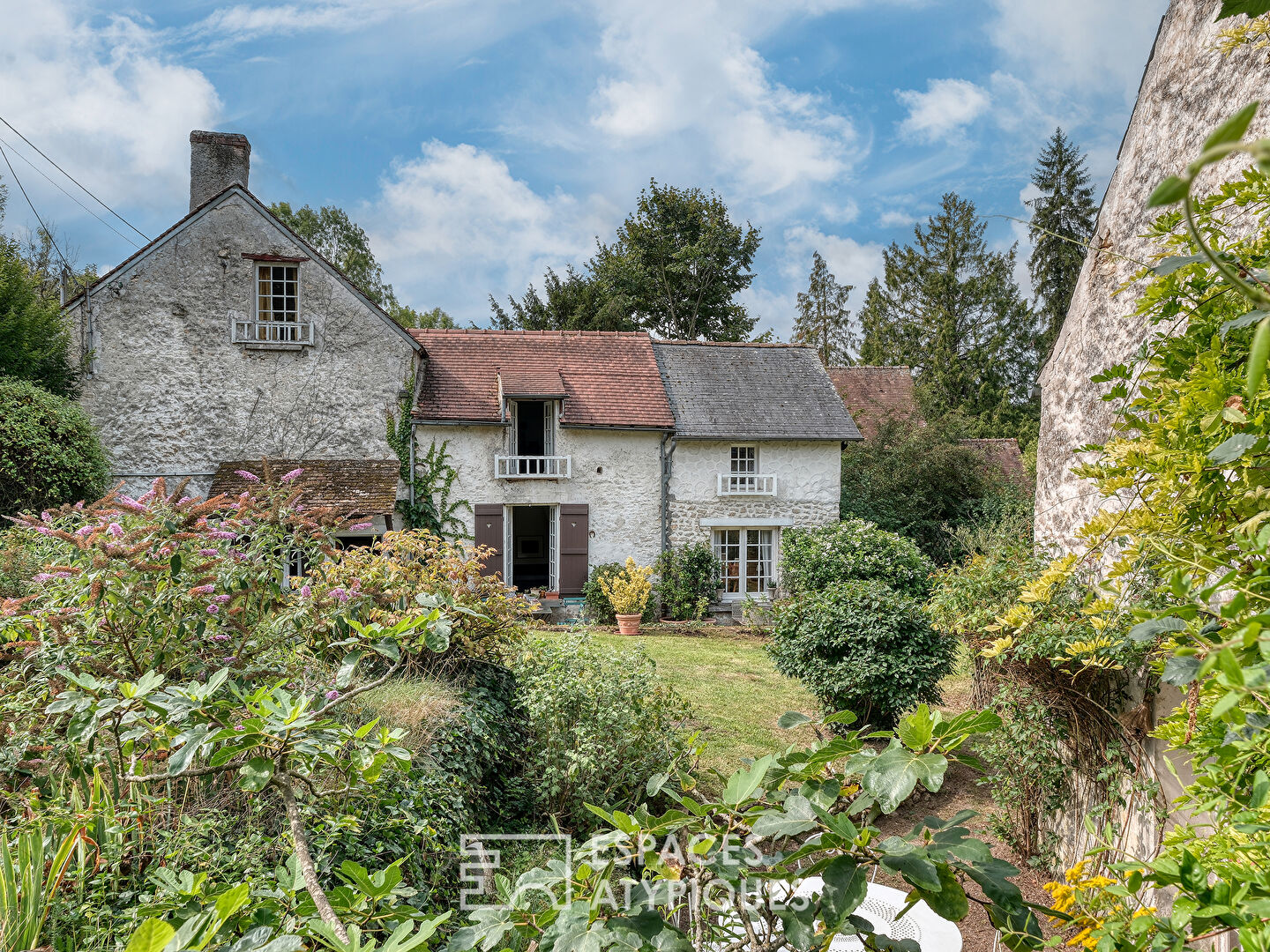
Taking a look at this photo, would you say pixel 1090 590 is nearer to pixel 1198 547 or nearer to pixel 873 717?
pixel 1198 547

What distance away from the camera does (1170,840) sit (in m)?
1.52

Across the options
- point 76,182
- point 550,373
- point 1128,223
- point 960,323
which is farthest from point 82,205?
point 960,323

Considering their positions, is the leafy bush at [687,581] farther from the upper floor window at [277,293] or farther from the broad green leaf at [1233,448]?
the broad green leaf at [1233,448]

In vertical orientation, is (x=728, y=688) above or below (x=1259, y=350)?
below

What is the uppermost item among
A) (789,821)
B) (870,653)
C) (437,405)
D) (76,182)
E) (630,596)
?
(76,182)

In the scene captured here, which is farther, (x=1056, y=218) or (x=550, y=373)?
(x=1056, y=218)

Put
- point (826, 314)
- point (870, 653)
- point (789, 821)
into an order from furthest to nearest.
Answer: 1. point (826, 314)
2. point (870, 653)
3. point (789, 821)

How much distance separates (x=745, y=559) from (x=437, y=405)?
7694 millimetres

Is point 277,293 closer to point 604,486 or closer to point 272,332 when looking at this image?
point 272,332

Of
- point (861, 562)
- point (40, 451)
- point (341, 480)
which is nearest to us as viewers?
point (861, 562)

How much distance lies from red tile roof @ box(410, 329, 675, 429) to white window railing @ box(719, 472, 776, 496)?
5.98 feet

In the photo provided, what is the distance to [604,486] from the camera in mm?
16016

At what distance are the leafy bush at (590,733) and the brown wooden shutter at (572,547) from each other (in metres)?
9.30

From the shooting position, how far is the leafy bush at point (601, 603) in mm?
15266
